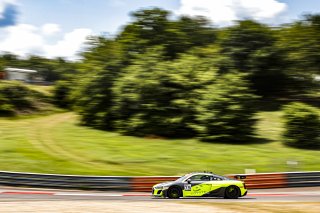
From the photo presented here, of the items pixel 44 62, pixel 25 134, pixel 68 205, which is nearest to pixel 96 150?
pixel 25 134

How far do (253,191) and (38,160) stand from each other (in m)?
14.6

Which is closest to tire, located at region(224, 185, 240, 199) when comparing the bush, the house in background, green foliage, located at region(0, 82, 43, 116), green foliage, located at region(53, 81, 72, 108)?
the bush

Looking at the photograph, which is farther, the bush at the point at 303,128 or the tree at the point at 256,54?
the tree at the point at 256,54

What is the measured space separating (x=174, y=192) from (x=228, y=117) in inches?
713

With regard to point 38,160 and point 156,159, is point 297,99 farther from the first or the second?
point 38,160

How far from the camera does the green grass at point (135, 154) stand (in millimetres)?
27109

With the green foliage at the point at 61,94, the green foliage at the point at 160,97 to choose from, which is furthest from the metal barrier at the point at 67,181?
the green foliage at the point at 61,94

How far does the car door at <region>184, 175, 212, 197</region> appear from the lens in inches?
714

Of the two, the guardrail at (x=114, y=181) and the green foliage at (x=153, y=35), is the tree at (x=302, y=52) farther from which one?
the guardrail at (x=114, y=181)

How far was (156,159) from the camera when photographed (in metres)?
29.9

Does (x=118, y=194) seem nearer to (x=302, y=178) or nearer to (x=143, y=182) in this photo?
(x=143, y=182)

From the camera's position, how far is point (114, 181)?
72.4 ft

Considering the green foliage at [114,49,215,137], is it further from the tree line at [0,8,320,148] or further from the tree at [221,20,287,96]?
the tree at [221,20,287,96]

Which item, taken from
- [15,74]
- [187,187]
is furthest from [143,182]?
[15,74]
